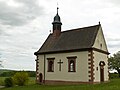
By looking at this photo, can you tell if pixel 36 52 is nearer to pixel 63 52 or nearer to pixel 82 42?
pixel 63 52

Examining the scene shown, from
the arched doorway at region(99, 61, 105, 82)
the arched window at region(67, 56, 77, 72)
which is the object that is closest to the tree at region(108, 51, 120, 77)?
the arched doorway at region(99, 61, 105, 82)

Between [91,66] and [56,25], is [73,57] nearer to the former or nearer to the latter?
[91,66]

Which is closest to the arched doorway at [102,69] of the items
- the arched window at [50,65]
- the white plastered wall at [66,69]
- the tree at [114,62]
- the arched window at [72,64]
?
the white plastered wall at [66,69]

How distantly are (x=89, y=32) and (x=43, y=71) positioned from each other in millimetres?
9623

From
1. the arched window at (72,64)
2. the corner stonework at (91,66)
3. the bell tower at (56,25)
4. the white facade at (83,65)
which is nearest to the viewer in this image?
the corner stonework at (91,66)

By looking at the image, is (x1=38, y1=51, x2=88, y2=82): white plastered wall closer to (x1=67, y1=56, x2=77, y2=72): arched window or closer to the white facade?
the white facade

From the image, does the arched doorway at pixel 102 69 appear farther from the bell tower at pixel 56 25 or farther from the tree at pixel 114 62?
the tree at pixel 114 62

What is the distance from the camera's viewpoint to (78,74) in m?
32.5

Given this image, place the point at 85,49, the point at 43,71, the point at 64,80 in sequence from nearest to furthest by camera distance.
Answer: the point at 85,49, the point at 64,80, the point at 43,71

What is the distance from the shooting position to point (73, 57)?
3328 cm

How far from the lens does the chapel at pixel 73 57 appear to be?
31922 millimetres

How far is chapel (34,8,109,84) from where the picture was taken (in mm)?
31922

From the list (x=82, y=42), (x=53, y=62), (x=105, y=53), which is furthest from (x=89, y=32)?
(x=53, y=62)

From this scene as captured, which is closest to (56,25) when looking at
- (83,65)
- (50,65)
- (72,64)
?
(50,65)
